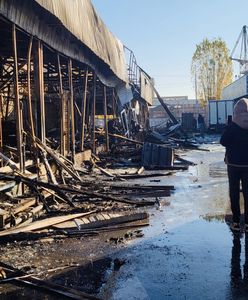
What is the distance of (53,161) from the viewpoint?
40.0ft

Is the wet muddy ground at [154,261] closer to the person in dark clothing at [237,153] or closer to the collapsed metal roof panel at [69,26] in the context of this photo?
the person in dark clothing at [237,153]

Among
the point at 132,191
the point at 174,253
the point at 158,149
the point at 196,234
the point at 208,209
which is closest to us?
the point at 174,253

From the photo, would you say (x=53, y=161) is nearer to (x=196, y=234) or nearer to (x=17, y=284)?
(x=196, y=234)

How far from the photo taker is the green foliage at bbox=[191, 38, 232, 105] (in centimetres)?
6788

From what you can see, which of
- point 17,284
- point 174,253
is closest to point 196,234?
point 174,253

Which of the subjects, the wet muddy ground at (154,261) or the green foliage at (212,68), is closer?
the wet muddy ground at (154,261)

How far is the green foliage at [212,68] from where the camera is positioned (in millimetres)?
67875

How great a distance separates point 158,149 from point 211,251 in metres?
12.1

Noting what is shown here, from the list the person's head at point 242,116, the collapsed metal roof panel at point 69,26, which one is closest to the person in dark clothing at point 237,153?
the person's head at point 242,116

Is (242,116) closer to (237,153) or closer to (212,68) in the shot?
(237,153)

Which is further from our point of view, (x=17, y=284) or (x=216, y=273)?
(x=216, y=273)

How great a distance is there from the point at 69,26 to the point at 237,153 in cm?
709

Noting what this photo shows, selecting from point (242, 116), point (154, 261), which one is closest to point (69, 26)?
point (242, 116)

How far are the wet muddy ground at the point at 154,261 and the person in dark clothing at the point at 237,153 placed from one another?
498 mm
